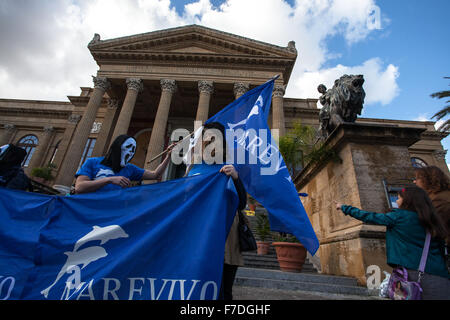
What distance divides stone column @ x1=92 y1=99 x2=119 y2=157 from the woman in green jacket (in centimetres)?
1942

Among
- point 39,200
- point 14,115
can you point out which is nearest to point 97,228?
point 39,200

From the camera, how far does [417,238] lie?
1.86 meters

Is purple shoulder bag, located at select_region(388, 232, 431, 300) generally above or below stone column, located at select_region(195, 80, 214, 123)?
below

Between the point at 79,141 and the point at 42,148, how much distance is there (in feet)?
44.5

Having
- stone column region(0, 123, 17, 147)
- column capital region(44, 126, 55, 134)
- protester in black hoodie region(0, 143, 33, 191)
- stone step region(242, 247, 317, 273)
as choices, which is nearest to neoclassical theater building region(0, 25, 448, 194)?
column capital region(44, 126, 55, 134)

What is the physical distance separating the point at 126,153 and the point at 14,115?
3697cm

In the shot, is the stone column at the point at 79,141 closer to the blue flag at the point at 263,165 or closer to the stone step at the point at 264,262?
the stone step at the point at 264,262

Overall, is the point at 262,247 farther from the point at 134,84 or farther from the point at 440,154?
the point at 440,154

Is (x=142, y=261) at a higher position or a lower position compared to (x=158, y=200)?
lower

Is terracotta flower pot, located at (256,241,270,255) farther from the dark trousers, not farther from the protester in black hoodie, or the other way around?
the protester in black hoodie

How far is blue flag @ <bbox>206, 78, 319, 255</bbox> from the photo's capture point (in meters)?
2.11

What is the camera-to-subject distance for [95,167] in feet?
7.90

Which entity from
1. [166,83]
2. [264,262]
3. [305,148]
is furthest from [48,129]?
[264,262]
